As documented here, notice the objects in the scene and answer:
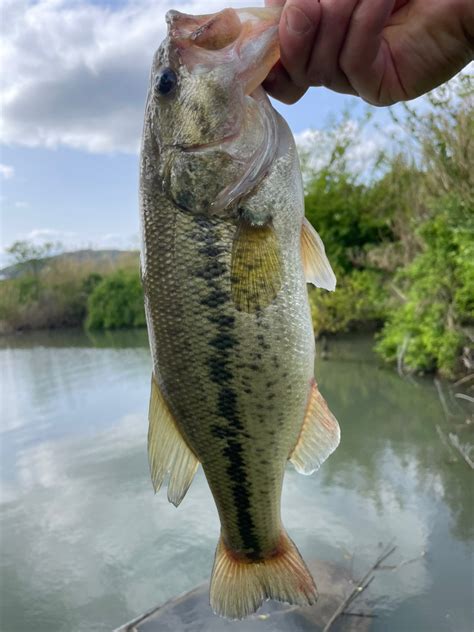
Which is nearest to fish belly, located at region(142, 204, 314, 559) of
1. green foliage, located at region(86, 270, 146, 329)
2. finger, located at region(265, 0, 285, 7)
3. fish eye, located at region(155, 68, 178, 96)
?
fish eye, located at region(155, 68, 178, 96)

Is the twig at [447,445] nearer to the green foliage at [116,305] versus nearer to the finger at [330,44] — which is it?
the finger at [330,44]

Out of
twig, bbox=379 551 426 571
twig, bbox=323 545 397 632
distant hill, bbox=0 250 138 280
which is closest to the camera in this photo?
twig, bbox=323 545 397 632

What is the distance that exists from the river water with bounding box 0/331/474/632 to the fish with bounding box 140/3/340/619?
13.0 feet

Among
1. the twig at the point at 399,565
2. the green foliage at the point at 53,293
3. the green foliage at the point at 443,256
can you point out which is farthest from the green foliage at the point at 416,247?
the green foliage at the point at 53,293

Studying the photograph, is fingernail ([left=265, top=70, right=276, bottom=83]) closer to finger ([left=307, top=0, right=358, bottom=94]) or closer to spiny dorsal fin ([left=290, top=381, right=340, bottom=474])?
finger ([left=307, top=0, right=358, bottom=94])

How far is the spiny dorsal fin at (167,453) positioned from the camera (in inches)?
68.0

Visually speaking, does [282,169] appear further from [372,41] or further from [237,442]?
[237,442]

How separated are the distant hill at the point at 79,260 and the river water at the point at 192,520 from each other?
103 feet

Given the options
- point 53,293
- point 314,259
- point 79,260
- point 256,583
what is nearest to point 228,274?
point 314,259

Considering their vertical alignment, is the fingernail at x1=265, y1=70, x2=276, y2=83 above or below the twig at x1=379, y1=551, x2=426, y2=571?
above

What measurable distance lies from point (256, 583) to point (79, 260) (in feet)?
142

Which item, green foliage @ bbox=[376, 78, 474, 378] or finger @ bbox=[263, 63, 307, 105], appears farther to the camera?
green foliage @ bbox=[376, 78, 474, 378]

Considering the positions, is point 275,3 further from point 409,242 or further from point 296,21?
point 409,242

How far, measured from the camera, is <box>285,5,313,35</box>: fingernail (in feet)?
4.80
